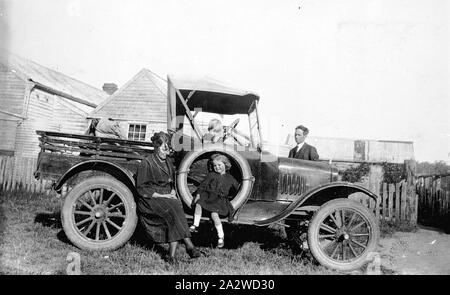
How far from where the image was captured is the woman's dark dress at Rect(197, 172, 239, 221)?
4074 millimetres

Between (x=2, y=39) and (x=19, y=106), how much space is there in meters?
13.9

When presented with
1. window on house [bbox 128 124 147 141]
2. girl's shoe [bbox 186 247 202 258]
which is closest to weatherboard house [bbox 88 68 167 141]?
window on house [bbox 128 124 147 141]

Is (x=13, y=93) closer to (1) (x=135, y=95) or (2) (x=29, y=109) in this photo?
(2) (x=29, y=109)

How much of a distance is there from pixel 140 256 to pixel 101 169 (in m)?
1.27

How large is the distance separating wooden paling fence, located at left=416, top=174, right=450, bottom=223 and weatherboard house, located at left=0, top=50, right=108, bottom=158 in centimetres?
1573

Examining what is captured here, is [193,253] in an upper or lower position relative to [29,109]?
lower

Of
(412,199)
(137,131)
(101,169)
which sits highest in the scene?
(137,131)

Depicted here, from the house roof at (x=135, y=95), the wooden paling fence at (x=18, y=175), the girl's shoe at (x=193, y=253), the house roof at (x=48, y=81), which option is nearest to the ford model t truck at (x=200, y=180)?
the girl's shoe at (x=193, y=253)

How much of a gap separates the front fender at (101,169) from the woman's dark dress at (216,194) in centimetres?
92

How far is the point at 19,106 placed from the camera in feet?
51.7

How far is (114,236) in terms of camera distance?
4.12 m

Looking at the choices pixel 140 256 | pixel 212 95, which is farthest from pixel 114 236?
pixel 212 95

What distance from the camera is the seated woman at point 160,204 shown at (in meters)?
3.93
